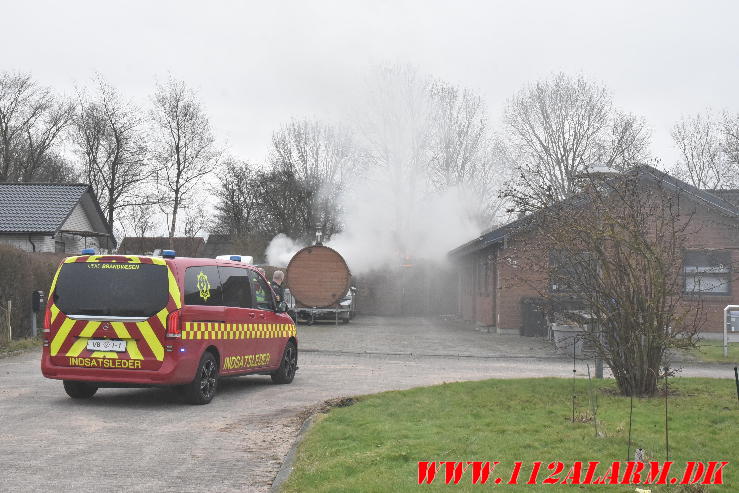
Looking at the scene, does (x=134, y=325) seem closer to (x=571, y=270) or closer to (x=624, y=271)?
(x=571, y=270)

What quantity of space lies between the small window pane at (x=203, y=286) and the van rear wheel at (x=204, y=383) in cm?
68

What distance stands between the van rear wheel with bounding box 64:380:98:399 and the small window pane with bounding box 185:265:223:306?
1.85 meters

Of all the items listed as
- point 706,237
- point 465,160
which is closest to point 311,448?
point 706,237

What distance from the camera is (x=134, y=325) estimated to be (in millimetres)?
10250

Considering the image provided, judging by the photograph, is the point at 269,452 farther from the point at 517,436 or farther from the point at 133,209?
the point at 133,209

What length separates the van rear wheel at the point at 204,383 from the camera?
10641mm

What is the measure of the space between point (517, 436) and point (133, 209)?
1688 inches

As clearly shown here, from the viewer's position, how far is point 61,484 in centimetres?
646

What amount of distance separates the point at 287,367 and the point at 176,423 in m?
4.32

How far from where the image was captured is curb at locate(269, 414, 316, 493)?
6445mm

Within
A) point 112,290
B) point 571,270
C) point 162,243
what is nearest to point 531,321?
point 571,270

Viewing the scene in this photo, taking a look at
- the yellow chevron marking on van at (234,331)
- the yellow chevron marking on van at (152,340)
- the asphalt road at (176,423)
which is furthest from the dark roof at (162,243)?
the yellow chevron marking on van at (152,340)

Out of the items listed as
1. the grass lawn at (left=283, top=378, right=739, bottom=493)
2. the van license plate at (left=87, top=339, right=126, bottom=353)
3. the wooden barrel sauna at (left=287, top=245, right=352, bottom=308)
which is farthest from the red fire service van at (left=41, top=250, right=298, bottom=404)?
the wooden barrel sauna at (left=287, top=245, right=352, bottom=308)

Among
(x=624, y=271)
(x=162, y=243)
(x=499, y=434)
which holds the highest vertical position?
(x=162, y=243)
